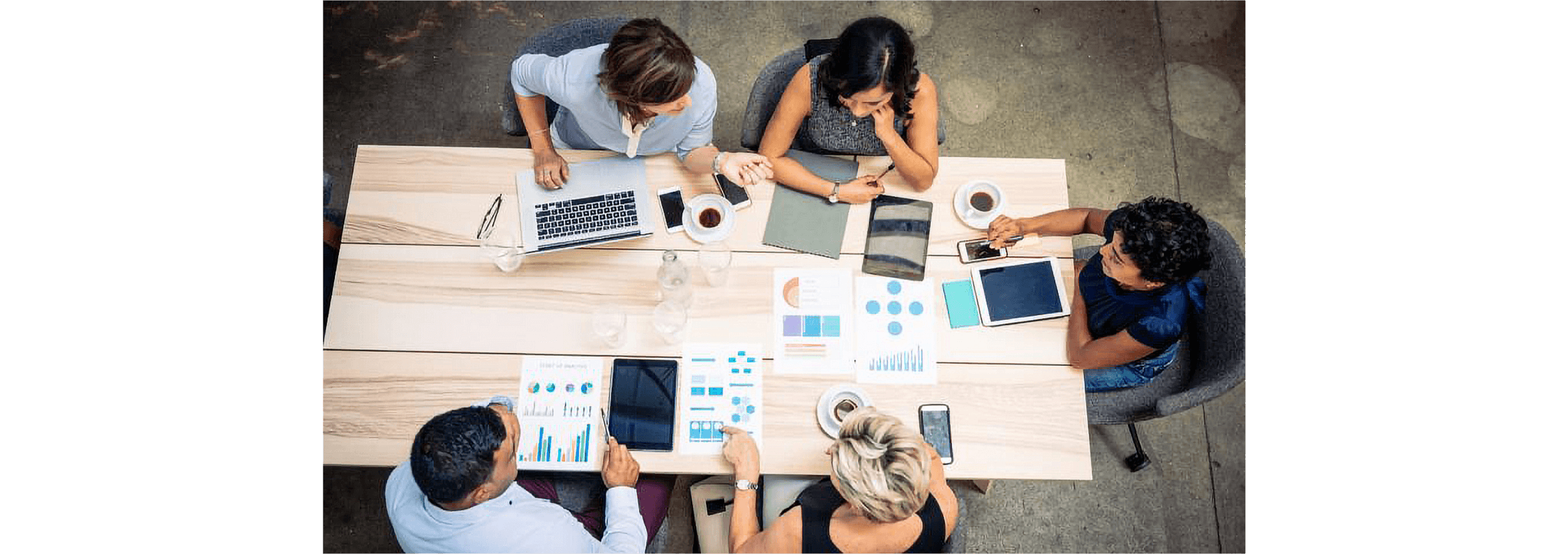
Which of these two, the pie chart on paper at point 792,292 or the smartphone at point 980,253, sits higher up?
the smartphone at point 980,253

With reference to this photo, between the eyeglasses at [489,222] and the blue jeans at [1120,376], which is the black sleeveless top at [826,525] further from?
the eyeglasses at [489,222]

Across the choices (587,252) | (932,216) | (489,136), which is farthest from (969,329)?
(489,136)

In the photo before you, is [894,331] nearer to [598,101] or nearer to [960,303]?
[960,303]

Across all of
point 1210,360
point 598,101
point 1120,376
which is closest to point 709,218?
point 598,101

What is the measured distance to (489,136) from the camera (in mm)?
3264

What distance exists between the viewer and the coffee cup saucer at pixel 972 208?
2.14 metres

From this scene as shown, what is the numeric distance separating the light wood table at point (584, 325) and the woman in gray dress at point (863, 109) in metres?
0.07

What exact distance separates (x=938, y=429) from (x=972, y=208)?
2.04 ft

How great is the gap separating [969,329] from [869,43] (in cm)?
77

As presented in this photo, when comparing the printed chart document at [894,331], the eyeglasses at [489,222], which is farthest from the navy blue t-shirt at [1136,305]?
the eyeglasses at [489,222]

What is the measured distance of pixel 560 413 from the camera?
6.38 feet
